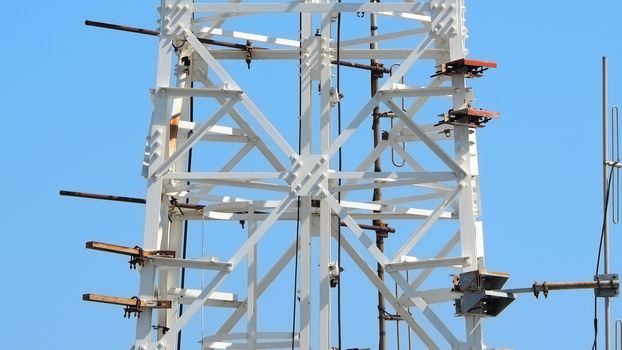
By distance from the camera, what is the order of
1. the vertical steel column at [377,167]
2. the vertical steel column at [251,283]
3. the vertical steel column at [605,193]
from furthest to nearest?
the vertical steel column at [377,167] < the vertical steel column at [251,283] < the vertical steel column at [605,193]

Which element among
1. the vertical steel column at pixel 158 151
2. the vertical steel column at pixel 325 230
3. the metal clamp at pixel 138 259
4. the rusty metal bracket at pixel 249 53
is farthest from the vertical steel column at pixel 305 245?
the metal clamp at pixel 138 259

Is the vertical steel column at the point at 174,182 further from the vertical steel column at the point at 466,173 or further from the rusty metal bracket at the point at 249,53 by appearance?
the vertical steel column at the point at 466,173

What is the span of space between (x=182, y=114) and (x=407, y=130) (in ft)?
20.3

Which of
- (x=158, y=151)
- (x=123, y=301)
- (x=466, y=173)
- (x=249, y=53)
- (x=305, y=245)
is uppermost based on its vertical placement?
(x=249, y=53)

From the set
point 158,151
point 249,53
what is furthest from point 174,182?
point 249,53

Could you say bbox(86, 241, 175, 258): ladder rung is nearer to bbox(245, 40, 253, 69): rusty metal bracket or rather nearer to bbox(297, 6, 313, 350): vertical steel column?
bbox(297, 6, 313, 350): vertical steel column

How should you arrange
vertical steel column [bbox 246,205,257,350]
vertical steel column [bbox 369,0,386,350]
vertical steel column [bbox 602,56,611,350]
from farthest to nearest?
vertical steel column [bbox 369,0,386,350] → vertical steel column [bbox 246,205,257,350] → vertical steel column [bbox 602,56,611,350]

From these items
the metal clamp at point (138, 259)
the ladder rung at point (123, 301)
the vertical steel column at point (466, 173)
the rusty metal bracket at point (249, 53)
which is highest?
the rusty metal bracket at point (249, 53)

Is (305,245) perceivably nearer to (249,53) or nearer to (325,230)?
(325,230)

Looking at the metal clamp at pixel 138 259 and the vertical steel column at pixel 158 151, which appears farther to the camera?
the vertical steel column at pixel 158 151

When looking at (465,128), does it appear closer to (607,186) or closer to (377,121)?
(607,186)

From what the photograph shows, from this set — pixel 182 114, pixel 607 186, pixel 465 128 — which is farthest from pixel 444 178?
pixel 182 114

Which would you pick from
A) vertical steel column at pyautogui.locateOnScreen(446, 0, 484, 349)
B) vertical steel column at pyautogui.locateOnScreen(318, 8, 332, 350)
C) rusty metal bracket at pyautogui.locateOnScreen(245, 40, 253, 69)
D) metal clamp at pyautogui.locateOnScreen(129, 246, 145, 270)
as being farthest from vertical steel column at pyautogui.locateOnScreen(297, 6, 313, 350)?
metal clamp at pyautogui.locateOnScreen(129, 246, 145, 270)

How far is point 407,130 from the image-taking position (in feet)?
166
